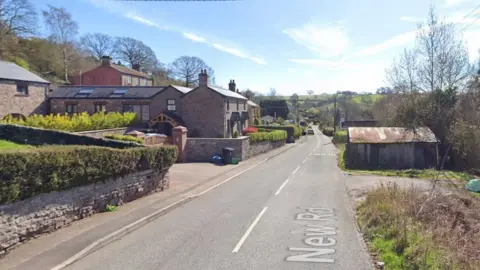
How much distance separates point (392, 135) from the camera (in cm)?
2959

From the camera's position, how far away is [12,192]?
7984mm

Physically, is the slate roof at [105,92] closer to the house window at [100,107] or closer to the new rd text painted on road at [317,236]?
the house window at [100,107]

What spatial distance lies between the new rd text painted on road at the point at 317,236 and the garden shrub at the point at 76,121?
18.7m

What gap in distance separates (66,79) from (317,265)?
60538 mm

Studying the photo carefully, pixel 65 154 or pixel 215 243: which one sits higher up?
pixel 65 154

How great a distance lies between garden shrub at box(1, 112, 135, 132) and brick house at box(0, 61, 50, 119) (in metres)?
3.25

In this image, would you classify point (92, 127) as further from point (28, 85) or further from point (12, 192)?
point (12, 192)

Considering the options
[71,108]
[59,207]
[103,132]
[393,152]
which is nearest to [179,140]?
[103,132]

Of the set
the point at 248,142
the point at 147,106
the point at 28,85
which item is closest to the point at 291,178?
the point at 248,142

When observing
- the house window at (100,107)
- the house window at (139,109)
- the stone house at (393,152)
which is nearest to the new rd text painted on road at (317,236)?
the stone house at (393,152)

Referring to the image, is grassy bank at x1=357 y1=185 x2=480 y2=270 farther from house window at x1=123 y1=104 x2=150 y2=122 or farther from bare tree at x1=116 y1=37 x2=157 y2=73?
bare tree at x1=116 y1=37 x2=157 y2=73

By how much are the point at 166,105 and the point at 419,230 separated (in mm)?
31808

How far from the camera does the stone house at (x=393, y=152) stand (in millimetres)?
28250

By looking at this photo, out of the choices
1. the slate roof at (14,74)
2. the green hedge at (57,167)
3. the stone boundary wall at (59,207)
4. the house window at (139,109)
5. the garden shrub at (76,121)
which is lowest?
the stone boundary wall at (59,207)
